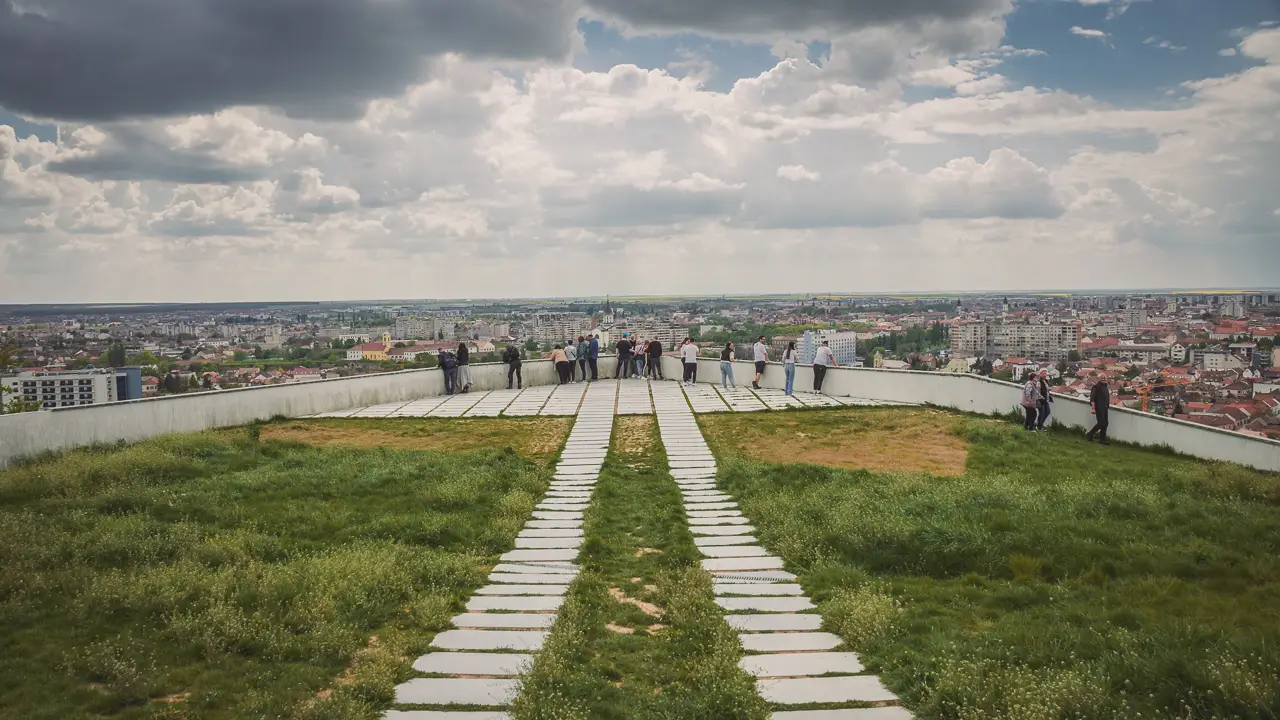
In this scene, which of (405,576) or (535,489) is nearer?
(405,576)

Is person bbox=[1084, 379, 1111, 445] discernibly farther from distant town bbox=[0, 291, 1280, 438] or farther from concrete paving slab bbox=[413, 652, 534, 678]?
concrete paving slab bbox=[413, 652, 534, 678]

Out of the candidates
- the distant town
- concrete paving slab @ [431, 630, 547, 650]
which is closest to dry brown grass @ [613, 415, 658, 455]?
the distant town

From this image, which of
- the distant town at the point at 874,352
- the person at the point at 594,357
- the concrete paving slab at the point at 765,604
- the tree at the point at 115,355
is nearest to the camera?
the concrete paving slab at the point at 765,604

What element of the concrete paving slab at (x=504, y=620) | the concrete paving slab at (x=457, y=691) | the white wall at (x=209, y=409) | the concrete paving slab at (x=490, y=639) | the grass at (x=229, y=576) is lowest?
the concrete paving slab at (x=504, y=620)

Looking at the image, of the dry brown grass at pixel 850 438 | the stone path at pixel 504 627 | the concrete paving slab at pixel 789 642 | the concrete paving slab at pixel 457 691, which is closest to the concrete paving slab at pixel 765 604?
the concrete paving slab at pixel 789 642

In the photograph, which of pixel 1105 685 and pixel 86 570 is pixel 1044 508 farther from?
pixel 86 570

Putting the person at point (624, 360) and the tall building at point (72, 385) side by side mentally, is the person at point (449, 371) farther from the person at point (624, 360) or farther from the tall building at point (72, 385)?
the tall building at point (72, 385)

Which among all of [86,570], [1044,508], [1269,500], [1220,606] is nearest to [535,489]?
[86,570]

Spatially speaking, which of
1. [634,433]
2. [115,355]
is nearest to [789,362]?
[634,433]
